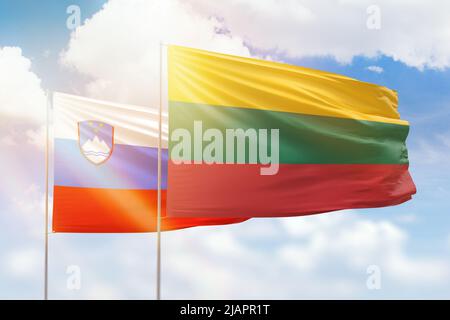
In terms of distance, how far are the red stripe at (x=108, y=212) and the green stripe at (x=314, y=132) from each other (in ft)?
7.17

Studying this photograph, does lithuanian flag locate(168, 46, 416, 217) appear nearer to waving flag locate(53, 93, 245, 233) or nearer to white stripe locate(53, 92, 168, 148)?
waving flag locate(53, 93, 245, 233)

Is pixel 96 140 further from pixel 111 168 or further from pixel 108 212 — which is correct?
pixel 108 212

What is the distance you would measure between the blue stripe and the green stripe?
3041 millimetres

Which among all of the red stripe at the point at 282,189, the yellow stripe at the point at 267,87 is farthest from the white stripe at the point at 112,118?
the red stripe at the point at 282,189

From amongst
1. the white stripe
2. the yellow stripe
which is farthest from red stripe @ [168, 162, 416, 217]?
the white stripe

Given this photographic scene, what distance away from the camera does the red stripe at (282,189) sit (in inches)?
234

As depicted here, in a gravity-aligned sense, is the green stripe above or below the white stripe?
below

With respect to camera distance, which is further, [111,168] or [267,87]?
[111,168]

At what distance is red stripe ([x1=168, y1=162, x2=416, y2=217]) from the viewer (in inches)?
234

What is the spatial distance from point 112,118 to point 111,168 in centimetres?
79

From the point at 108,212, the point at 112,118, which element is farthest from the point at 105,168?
the point at 112,118

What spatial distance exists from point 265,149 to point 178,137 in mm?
1030

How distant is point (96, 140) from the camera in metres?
8.79

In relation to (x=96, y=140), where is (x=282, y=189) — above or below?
below
